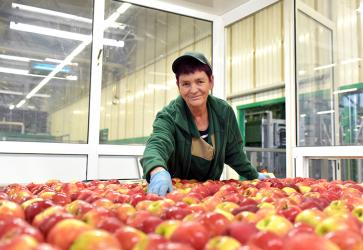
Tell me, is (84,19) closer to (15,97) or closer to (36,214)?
(15,97)

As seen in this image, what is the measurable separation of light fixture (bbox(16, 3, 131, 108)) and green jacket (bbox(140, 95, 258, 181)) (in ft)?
5.98

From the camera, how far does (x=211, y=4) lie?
4230mm

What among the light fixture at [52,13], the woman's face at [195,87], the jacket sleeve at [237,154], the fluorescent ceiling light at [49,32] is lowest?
the jacket sleeve at [237,154]

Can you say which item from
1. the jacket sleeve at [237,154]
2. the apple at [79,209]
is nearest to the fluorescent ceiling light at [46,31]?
the jacket sleeve at [237,154]

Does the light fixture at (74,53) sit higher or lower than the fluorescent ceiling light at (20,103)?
higher

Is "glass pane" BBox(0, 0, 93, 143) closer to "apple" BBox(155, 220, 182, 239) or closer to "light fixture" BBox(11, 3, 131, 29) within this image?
"light fixture" BBox(11, 3, 131, 29)

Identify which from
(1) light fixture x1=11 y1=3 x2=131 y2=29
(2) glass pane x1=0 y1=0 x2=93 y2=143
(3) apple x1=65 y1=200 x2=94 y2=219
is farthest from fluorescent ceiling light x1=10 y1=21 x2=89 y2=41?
(3) apple x1=65 y1=200 x2=94 y2=219

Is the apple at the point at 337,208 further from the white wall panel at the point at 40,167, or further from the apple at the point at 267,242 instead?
the white wall panel at the point at 40,167

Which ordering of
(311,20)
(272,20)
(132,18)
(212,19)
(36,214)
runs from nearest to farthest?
(36,214) → (311,20) → (132,18) → (212,19) → (272,20)

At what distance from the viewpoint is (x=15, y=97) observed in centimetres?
338

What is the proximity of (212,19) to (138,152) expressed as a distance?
1914 millimetres

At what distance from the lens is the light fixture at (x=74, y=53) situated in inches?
136

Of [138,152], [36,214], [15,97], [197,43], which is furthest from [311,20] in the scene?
[36,214]

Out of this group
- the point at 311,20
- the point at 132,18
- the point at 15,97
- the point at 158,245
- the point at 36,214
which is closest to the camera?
the point at 158,245
